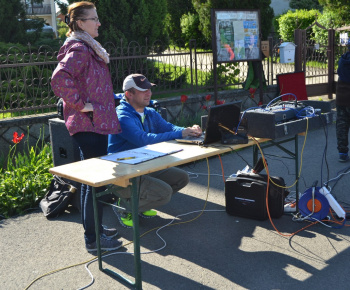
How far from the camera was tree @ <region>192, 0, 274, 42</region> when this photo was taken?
38.1 ft

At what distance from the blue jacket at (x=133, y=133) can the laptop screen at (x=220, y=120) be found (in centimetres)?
41

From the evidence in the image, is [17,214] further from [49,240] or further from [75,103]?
[75,103]

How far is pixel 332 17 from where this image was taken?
20703 mm

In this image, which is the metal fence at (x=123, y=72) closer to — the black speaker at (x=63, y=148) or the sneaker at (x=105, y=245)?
the black speaker at (x=63, y=148)

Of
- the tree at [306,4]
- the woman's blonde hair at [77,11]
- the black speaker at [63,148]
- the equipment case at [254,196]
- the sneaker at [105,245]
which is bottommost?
the sneaker at [105,245]

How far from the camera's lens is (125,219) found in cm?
511

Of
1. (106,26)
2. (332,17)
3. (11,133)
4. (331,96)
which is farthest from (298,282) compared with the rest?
(332,17)

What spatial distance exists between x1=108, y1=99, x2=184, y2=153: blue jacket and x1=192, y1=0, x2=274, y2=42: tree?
7.42 meters

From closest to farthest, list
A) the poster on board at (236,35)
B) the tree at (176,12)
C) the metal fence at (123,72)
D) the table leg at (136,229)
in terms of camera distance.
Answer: the table leg at (136,229) < the metal fence at (123,72) < the poster on board at (236,35) < the tree at (176,12)

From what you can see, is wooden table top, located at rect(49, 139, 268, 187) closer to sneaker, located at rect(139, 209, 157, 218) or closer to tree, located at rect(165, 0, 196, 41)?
sneaker, located at rect(139, 209, 157, 218)

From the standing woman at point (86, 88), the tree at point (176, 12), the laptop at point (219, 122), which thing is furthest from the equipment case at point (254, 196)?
the tree at point (176, 12)

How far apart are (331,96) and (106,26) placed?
19.0 ft

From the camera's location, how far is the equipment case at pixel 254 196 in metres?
4.96

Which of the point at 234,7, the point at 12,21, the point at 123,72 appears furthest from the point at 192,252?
the point at 12,21
